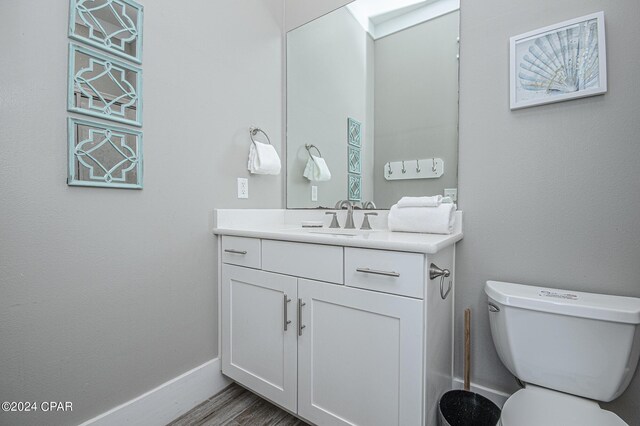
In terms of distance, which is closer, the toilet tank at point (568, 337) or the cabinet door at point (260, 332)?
the toilet tank at point (568, 337)

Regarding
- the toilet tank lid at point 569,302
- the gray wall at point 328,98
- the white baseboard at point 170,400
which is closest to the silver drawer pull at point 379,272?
the toilet tank lid at point 569,302

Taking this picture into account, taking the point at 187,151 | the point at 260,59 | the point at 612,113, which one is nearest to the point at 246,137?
the point at 187,151

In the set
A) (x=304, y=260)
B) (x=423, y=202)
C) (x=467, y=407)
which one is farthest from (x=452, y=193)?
(x=467, y=407)

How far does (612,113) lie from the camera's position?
3.45 ft

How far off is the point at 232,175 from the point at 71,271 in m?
0.80

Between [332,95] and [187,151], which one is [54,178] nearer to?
[187,151]

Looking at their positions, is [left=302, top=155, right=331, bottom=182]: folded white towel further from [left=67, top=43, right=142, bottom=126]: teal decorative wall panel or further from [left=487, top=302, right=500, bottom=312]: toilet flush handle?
[left=487, top=302, right=500, bottom=312]: toilet flush handle

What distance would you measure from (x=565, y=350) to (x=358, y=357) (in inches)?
27.3

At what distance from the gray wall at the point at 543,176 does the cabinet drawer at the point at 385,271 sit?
20.8 inches

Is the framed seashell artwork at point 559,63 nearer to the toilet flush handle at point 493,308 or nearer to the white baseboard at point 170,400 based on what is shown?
the toilet flush handle at point 493,308

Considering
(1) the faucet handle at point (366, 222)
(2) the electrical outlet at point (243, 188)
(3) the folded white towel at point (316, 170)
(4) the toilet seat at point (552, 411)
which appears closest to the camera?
(4) the toilet seat at point (552, 411)

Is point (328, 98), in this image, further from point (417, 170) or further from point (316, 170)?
point (417, 170)

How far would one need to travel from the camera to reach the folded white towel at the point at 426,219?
1.22m

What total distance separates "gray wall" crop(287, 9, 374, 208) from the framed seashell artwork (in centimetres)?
69
